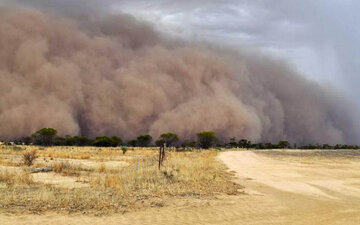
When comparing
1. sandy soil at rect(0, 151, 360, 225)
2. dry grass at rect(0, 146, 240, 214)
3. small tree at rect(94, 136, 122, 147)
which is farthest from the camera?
small tree at rect(94, 136, 122, 147)

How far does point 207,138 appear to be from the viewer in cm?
7681

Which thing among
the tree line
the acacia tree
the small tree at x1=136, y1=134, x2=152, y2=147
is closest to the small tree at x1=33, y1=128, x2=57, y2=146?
the tree line

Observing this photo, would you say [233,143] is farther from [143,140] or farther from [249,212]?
[249,212]

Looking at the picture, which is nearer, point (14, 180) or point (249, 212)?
point (249, 212)

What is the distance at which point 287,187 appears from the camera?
38.7 feet

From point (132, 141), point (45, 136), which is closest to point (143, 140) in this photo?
point (132, 141)

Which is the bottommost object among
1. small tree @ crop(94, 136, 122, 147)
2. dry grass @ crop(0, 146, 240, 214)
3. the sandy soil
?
the sandy soil

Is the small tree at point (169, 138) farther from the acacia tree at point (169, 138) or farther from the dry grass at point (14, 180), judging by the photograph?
the dry grass at point (14, 180)

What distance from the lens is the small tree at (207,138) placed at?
76312 mm

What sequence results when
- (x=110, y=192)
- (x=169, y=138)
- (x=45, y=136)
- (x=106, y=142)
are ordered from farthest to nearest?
(x=169, y=138), (x=106, y=142), (x=45, y=136), (x=110, y=192)

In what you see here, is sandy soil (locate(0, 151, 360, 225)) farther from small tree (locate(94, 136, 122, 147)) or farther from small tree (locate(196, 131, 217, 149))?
small tree (locate(196, 131, 217, 149))

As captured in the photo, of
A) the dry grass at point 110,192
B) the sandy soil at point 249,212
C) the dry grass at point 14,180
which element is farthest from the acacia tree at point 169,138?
the sandy soil at point 249,212

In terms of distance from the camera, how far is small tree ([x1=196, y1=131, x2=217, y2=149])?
7631cm

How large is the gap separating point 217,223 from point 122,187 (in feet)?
13.0
